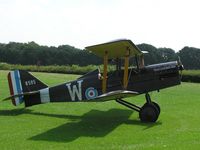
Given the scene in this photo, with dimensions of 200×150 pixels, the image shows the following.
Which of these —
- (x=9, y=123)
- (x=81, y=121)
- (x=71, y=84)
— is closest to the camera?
(x=9, y=123)

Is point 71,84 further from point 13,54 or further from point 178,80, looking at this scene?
point 13,54

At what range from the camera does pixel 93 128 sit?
10.4m

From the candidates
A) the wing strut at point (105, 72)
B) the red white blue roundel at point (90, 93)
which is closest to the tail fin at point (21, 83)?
the red white blue roundel at point (90, 93)

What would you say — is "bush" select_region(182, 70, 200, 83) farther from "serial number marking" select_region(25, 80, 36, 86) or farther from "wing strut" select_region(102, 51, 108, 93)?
"wing strut" select_region(102, 51, 108, 93)

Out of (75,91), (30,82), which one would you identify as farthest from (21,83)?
(75,91)

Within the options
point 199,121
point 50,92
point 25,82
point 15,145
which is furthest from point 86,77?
point 15,145

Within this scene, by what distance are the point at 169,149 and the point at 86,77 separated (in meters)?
5.31

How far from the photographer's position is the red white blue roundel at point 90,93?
40.0ft

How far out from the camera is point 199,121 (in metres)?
11.8

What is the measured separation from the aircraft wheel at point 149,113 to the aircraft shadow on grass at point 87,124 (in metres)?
0.22

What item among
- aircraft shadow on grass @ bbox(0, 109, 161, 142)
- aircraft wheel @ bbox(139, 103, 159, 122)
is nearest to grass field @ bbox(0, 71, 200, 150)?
aircraft shadow on grass @ bbox(0, 109, 161, 142)

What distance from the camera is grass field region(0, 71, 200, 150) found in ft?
27.5

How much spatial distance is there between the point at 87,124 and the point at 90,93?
1.47 m

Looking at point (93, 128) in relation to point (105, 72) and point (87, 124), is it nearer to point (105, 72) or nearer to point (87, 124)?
point (87, 124)
